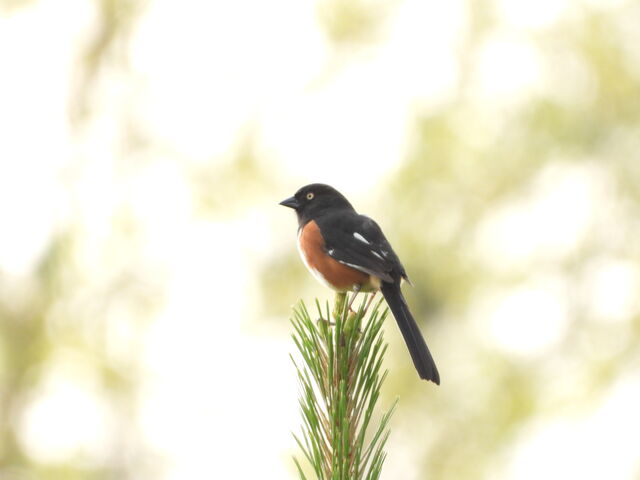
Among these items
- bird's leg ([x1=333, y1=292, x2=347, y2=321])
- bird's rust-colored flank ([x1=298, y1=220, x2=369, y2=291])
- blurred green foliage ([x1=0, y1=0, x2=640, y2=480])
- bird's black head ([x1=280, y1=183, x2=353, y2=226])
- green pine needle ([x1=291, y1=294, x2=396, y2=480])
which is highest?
blurred green foliage ([x1=0, y1=0, x2=640, y2=480])

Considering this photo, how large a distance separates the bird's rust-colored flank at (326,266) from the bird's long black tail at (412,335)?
0.24 m

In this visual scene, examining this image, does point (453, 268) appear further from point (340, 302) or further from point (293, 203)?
point (340, 302)

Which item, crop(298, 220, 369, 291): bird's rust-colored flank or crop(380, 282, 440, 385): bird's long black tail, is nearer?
crop(380, 282, 440, 385): bird's long black tail

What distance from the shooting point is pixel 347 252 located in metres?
3.89

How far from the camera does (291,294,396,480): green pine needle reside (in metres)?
2.20

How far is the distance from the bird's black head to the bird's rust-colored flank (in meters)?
0.39

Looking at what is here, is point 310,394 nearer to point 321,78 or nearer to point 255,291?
point 255,291

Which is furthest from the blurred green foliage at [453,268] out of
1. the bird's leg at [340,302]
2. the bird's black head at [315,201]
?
the bird's leg at [340,302]

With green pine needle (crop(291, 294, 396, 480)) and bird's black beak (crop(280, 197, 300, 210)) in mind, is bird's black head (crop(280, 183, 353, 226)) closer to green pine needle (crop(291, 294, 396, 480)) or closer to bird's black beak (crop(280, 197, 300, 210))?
bird's black beak (crop(280, 197, 300, 210))

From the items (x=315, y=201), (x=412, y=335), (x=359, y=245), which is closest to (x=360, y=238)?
(x=359, y=245)

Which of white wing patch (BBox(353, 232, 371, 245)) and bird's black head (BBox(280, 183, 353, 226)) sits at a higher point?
bird's black head (BBox(280, 183, 353, 226))

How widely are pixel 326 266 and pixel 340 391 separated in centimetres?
164

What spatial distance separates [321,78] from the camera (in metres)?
12.8

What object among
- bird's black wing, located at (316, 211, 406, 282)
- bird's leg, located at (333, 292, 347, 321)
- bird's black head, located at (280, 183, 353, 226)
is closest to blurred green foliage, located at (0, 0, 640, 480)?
bird's black head, located at (280, 183, 353, 226)
